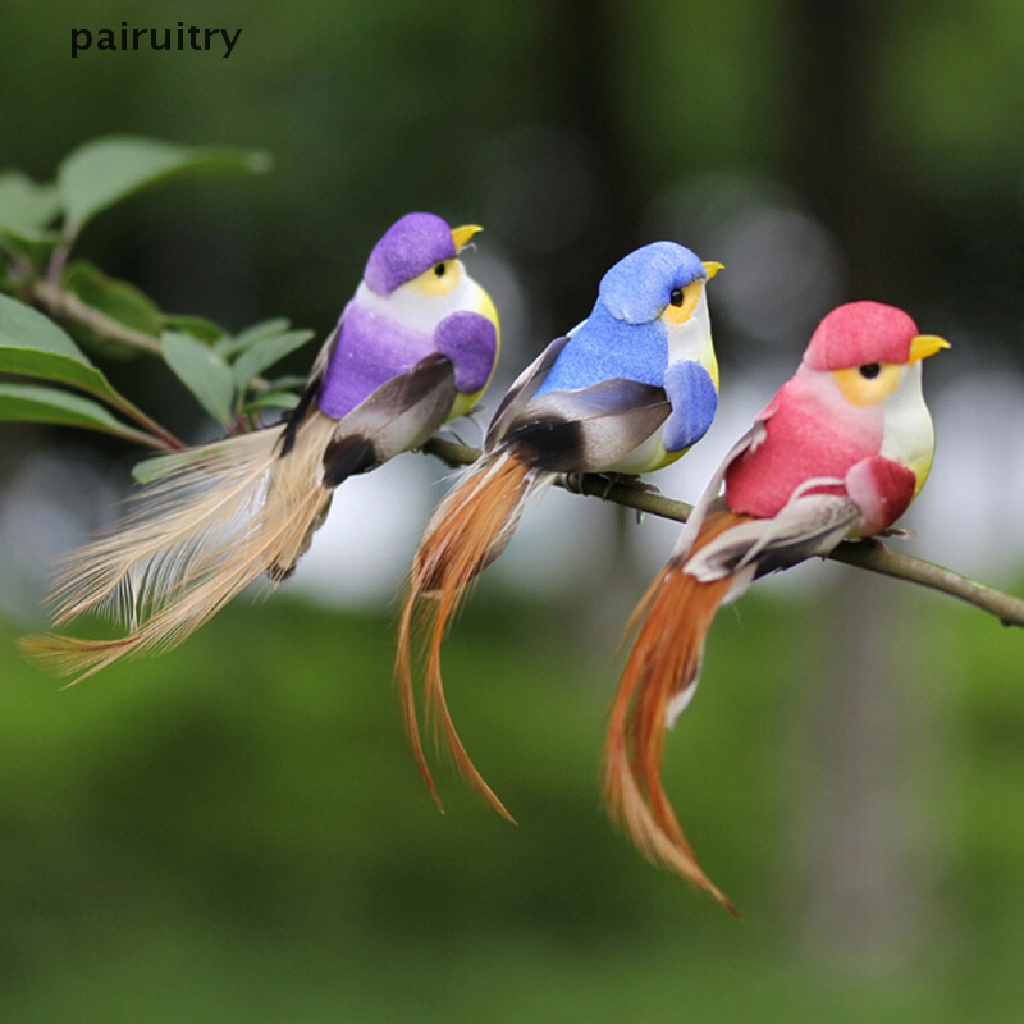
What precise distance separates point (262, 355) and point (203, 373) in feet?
0.20

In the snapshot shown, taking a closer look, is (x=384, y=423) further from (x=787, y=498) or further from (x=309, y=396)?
(x=787, y=498)

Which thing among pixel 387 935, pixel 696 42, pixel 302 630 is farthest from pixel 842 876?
pixel 302 630

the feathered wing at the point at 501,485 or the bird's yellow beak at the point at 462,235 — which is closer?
the feathered wing at the point at 501,485

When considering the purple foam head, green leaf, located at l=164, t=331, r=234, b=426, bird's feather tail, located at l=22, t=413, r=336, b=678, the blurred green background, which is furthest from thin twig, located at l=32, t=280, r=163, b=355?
the blurred green background

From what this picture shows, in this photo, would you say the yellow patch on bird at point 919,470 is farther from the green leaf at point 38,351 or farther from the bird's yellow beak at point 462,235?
the green leaf at point 38,351

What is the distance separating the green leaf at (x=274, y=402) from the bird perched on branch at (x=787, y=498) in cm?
51

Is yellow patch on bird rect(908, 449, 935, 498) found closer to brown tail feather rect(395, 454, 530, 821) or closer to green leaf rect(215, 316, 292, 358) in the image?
brown tail feather rect(395, 454, 530, 821)

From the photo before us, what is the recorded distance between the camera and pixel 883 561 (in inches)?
28.1

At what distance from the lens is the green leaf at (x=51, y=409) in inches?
37.4

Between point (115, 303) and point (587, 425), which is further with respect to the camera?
point (115, 303)

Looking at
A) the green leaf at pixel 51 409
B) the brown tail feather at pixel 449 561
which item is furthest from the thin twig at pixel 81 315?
the brown tail feather at pixel 449 561

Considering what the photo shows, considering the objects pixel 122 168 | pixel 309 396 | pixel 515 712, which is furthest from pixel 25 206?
pixel 515 712

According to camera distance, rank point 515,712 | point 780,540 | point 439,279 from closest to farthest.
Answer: point 780,540 < point 439,279 < point 515,712

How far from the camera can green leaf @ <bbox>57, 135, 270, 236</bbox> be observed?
1555 millimetres
